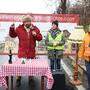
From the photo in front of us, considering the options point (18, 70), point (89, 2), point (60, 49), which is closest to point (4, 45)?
point (60, 49)

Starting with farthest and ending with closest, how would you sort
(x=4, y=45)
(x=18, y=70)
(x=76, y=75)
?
(x=4, y=45) < (x=76, y=75) < (x=18, y=70)

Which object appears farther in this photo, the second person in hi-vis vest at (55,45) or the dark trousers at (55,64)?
the second person in hi-vis vest at (55,45)

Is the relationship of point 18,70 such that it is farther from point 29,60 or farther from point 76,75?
point 76,75

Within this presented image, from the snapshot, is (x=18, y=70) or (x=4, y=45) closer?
(x=18, y=70)

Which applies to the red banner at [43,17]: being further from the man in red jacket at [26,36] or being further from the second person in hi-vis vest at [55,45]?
the man in red jacket at [26,36]

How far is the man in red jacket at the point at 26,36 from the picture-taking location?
1436 cm

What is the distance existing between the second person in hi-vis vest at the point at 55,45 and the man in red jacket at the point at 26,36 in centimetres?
149

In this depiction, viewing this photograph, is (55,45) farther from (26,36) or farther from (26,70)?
(26,70)

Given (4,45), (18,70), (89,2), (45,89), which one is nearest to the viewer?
(18,70)

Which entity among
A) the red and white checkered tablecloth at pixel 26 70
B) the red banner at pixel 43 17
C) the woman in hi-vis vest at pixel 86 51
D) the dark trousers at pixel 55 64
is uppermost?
the red banner at pixel 43 17

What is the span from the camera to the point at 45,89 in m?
13.8

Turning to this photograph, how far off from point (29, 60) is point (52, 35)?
2457 mm

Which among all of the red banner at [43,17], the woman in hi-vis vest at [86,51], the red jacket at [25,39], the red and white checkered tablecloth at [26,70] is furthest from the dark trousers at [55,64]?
the red banner at [43,17]

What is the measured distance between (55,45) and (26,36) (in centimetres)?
191
